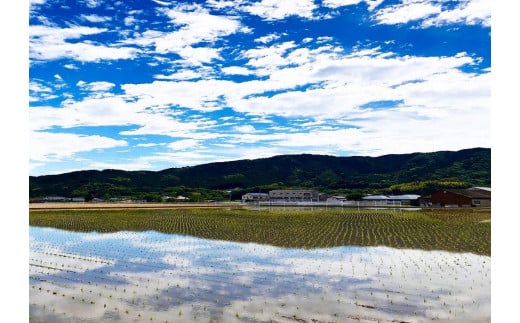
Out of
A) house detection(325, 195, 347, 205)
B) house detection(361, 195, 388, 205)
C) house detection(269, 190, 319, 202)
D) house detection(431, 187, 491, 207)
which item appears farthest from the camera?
house detection(269, 190, 319, 202)

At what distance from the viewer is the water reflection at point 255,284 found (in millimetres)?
11273

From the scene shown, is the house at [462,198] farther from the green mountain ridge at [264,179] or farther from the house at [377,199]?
the green mountain ridge at [264,179]

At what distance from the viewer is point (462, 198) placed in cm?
6912

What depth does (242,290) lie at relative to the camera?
1370cm

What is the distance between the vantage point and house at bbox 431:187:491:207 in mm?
67875

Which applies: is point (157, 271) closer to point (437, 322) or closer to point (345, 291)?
point (345, 291)

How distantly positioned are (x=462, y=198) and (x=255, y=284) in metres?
64.9

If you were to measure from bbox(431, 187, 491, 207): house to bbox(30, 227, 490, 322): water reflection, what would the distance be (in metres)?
53.4

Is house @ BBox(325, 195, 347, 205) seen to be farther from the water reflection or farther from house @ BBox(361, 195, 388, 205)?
the water reflection

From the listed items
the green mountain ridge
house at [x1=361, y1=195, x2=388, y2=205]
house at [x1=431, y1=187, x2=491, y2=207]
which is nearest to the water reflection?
house at [x1=431, y1=187, x2=491, y2=207]

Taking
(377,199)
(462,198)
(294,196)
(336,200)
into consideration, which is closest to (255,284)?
(462,198)

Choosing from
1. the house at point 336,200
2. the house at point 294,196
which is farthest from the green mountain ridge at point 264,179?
the house at point 336,200

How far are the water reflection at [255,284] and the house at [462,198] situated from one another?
175ft

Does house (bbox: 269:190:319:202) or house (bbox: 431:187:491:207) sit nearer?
house (bbox: 431:187:491:207)
